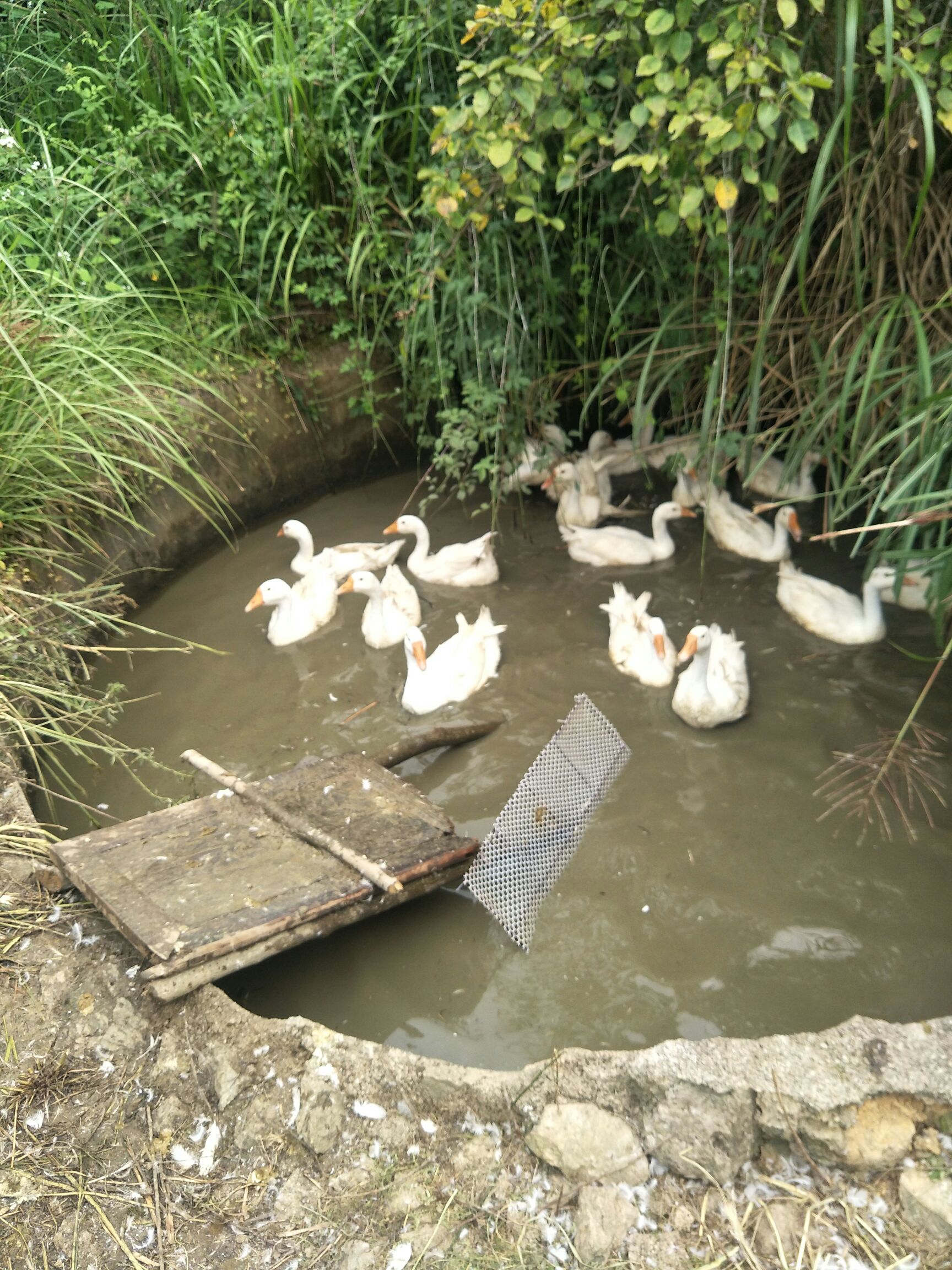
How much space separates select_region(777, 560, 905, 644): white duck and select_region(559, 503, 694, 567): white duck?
2.85ft

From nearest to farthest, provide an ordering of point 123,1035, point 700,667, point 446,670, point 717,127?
point 123,1035, point 717,127, point 700,667, point 446,670

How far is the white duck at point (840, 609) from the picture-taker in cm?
443

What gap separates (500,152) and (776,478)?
2.81 m

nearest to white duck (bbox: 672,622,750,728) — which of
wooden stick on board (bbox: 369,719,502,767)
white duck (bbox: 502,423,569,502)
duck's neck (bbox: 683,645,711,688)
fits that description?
duck's neck (bbox: 683,645,711,688)

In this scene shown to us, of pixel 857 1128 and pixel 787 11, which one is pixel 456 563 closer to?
pixel 787 11

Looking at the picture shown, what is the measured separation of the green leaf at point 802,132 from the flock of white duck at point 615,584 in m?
1.27

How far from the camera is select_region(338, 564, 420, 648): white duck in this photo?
486cm

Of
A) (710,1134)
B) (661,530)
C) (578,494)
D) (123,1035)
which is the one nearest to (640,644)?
(661,530)

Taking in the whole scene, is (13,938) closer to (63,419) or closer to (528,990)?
(528,990)

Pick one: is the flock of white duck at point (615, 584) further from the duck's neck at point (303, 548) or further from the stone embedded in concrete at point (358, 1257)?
the stone embedded in concrete at point (358, 1257)

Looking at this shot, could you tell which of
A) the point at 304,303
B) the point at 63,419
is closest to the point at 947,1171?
the point at 63,419

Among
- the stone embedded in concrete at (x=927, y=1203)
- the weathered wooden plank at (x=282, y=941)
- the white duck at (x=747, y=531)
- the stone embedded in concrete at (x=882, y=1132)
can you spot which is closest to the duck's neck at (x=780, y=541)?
the white duck at (x=747, y=531)

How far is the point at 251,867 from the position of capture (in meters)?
3.12

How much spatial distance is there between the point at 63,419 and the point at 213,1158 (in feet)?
10.7
